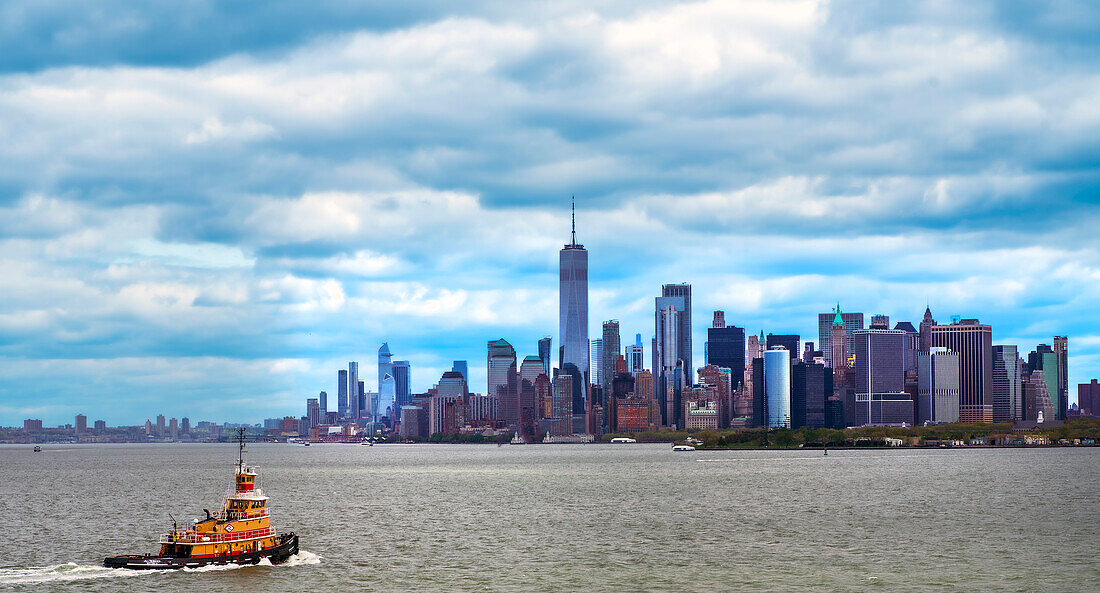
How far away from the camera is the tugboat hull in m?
87.6

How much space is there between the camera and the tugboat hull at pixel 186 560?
87.6 meters

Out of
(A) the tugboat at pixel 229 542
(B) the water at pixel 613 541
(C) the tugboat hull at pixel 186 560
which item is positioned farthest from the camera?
(A) the tugboat at pixel 229 542

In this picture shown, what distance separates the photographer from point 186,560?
3484 inches

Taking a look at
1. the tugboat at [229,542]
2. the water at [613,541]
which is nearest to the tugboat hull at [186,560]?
the tugboat at [229,542]

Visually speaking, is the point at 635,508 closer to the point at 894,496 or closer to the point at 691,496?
the point at 691,496

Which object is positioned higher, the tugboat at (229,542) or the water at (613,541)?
the tugboat at (229,542)

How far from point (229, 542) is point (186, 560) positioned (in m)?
3.54

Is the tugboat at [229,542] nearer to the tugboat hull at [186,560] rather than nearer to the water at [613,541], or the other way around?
the tugboat hull at [186,560]

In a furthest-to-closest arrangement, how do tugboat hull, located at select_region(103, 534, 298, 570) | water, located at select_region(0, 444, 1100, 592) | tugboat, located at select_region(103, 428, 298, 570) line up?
tugboat, located at select_region(103, 428, 298, 570) < tugboat hull, located at select_region(103, 534, 298, 570) < water, located at select_region(0, 444, 1100, 592)

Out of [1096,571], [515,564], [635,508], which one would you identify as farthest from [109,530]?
[1096,571]

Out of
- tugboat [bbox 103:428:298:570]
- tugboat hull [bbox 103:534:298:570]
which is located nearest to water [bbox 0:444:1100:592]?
tugboat hull [bbox 103:534:298:570]

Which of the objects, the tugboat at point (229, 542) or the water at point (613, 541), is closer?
the water at point (613, 541)

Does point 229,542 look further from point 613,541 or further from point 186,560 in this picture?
point 613,541

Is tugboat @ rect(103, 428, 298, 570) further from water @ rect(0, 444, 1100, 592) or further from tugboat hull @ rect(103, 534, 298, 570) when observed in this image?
water @ rect(0, 444, 1100, 592)
